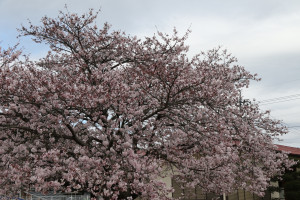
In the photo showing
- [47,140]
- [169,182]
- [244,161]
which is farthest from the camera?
[169,182]

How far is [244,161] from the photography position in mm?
12133

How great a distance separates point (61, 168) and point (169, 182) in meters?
13.4

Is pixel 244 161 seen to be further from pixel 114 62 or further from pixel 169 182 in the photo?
pixel 169 182

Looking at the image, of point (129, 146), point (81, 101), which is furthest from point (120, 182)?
point (81, 101)

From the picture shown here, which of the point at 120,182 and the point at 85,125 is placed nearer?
the point at 120,182

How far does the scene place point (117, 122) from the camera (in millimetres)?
8906

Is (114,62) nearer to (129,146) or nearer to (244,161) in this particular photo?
(129,146)

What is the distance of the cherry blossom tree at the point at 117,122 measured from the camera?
801 cm

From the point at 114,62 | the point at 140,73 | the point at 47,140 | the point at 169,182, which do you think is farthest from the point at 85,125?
the point at 169,182

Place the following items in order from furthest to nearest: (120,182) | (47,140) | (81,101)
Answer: (47,140), (81,101), (120,182)

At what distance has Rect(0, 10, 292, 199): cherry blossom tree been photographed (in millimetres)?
8008

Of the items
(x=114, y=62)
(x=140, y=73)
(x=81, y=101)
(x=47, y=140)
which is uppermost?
(x=114, y=62)

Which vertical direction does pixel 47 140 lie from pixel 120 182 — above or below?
above

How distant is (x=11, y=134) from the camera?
9.72 meters
